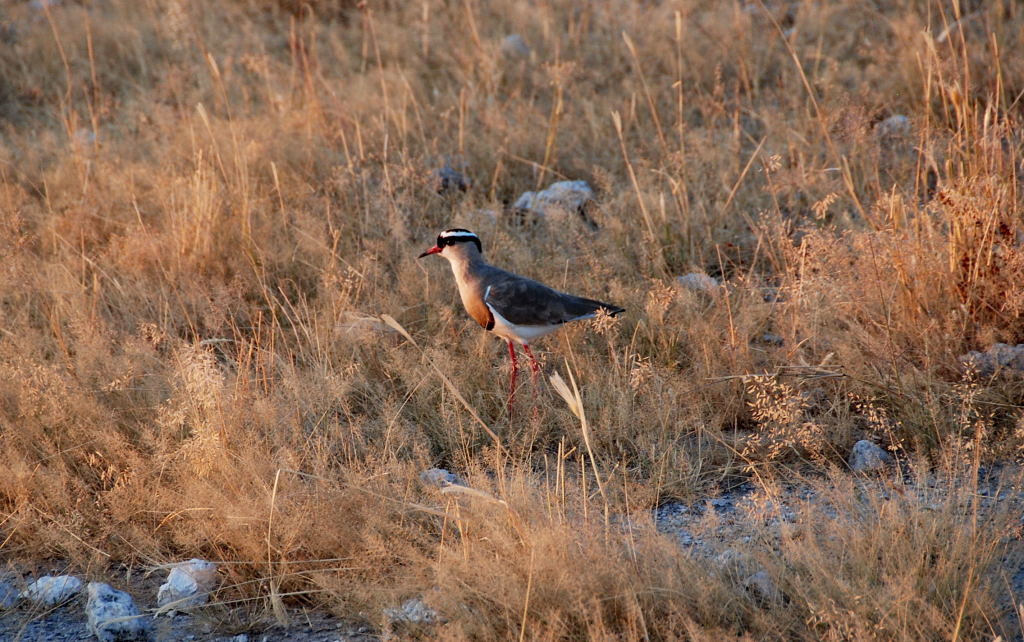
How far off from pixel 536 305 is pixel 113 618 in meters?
2.22

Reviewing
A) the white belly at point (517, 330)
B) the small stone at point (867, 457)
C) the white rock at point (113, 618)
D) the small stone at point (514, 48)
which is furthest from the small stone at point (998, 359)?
the small stone at point (514, 48)

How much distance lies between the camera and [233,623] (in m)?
3.19

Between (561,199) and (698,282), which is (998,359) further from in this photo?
(561,199)

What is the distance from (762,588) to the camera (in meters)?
2.96

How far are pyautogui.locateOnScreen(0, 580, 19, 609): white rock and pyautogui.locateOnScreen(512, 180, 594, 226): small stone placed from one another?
145 inches

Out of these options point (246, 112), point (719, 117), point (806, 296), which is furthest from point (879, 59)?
point (246, 112)

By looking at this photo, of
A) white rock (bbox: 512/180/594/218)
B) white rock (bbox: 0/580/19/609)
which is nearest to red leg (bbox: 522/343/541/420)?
white rock (bbox: 512/180/594/218)

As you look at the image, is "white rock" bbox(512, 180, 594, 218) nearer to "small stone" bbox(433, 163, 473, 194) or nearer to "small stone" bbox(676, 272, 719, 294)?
"small stone" bbox(433, 163, 473, 194)

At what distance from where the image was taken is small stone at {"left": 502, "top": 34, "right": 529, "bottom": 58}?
8203mm

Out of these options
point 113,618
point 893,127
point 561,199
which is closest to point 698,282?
point 561,199

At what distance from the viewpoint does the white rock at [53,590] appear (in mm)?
3355

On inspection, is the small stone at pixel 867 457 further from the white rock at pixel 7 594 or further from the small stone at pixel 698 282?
the white rock at pixel 7 594

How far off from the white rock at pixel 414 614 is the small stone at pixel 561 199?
136 inches

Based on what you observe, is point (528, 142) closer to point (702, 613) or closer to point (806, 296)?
point (806, 296)
